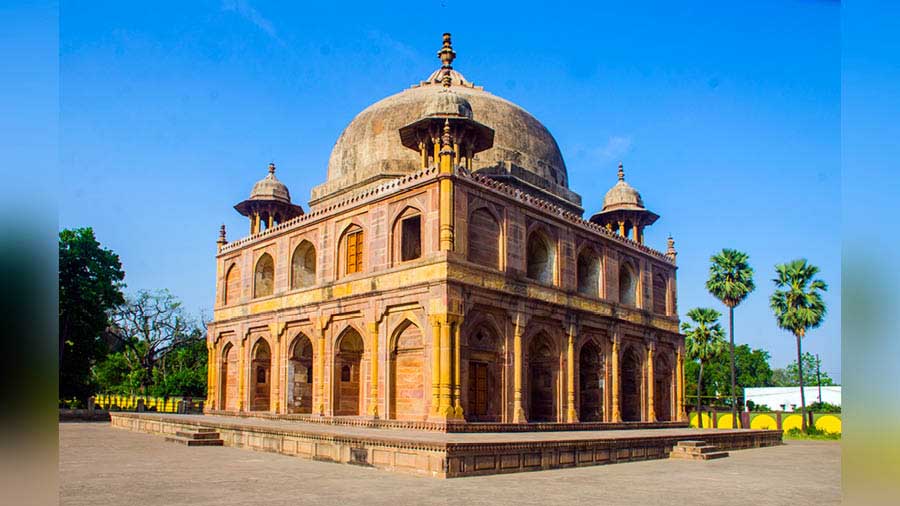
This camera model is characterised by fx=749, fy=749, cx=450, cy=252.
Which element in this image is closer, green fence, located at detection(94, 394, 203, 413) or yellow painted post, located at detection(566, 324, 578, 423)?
yellow painted post, located at detection(566, 324, 578, 423)

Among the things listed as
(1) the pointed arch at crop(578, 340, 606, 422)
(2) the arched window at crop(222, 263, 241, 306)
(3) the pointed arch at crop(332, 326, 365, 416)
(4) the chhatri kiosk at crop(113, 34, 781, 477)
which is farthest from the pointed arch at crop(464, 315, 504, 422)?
(2) the arched window at crop(222, 263, 241, 306)

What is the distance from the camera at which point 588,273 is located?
92.9 feet

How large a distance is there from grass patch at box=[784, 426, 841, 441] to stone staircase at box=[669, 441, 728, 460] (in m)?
17.1

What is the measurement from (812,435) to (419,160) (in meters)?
23.4

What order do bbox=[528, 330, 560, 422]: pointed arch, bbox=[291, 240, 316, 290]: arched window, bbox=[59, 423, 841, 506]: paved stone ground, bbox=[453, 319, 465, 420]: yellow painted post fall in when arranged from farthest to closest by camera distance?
1. bbox=[291, 240, 316, 290]: arched window
2. bbox=[528, 330, 560, 422]: pointed arch
3. bbox=[453, 319, 465, 420]: yellow painted post
4. bbox=[59, 423, 841, 506]: paved stone ground

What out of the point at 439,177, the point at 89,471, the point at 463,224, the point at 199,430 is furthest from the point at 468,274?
the point at 89,471

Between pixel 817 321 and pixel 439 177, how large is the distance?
2617 centimetres

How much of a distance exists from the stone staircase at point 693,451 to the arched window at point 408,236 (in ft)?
30.7

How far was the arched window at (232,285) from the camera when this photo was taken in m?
30.8

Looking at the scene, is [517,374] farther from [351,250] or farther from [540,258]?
[351,250]

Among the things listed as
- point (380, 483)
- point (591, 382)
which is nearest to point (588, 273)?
point (591, 382)

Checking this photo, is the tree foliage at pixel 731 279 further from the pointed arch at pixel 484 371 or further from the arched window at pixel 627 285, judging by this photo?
the pointed arch at pixel 484 371

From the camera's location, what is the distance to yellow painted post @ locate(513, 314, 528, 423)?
2217cm

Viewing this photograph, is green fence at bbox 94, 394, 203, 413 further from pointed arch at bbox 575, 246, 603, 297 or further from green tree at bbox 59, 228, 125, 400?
pointed arch at bbox 575, 246, 603, 297
